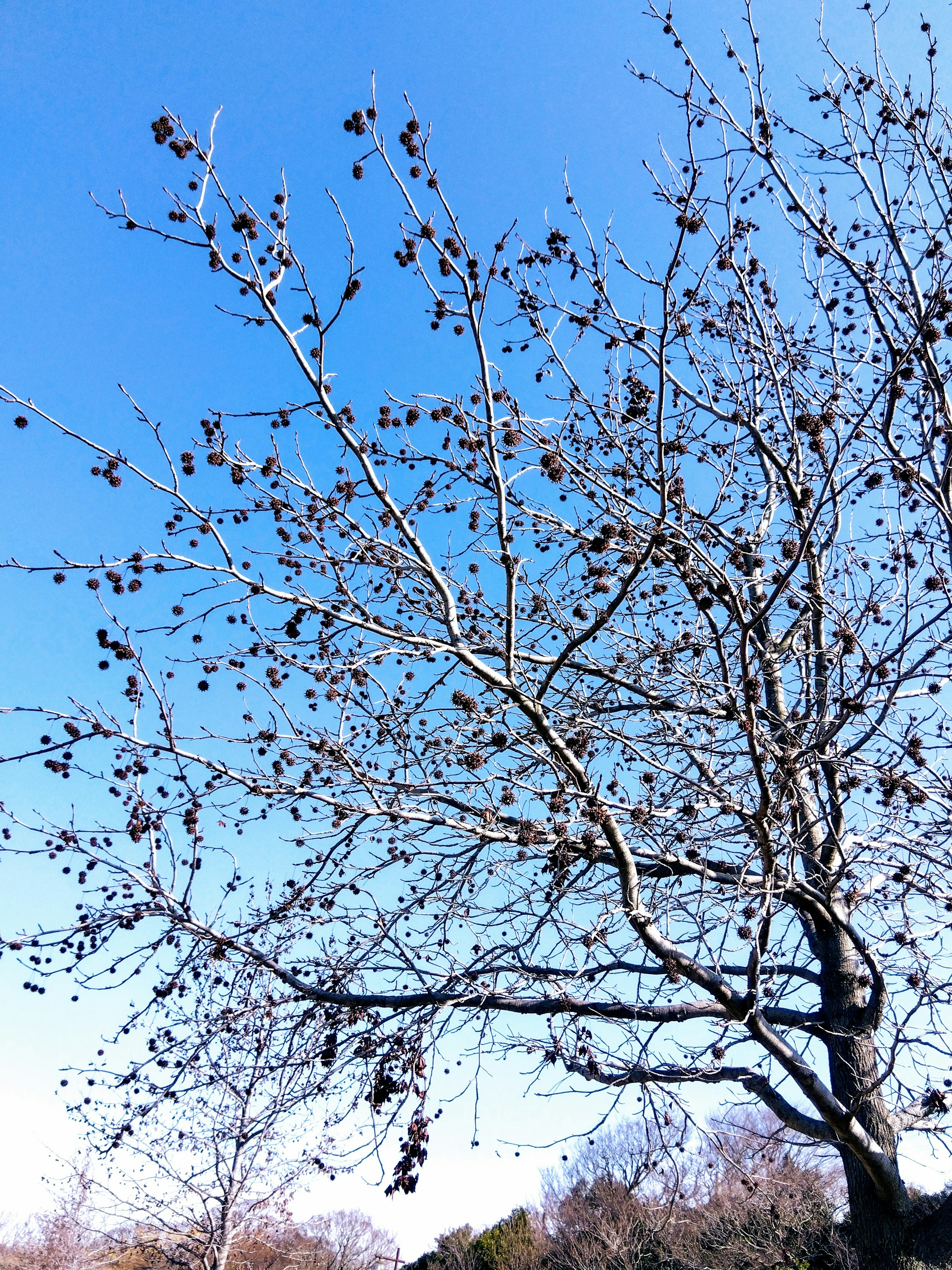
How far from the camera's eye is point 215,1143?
13.1 metres

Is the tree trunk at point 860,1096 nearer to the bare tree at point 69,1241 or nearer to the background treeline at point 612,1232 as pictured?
the background treeline at point 612,1232

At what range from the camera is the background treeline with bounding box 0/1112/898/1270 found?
6.45 m

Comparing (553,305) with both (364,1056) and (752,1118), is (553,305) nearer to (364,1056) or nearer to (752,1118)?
(364,1056)

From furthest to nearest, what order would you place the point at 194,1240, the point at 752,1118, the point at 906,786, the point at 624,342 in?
the point at 752,1118, the point at 194,1240, the point at 624,342, the point at 906,786

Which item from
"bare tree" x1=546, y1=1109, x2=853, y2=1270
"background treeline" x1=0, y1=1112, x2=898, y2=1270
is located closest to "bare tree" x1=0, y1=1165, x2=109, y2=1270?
"background treeline" x1=0, y1=1112, x2=898, y2=1270

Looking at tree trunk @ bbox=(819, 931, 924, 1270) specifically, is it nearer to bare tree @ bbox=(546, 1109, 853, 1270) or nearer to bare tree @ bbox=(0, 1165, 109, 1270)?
bare tree @ bbox=(546, 1109, 853, 1270)

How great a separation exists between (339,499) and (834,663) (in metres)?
3.61

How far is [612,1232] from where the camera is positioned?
20641 millimetres

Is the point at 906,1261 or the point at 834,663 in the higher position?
the point at 834,663

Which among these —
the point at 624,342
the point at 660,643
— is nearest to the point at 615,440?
the point at 624,342

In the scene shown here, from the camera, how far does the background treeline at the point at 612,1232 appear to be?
645cm

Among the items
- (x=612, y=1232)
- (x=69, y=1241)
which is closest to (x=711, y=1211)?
(x=612, y=1232)

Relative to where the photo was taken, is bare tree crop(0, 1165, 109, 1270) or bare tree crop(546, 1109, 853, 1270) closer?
bare tree crop(546, 1109, 853, 1270)

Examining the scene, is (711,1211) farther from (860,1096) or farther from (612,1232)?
(860,1096)
